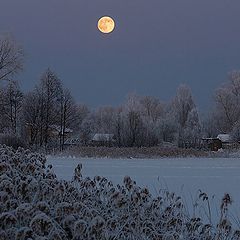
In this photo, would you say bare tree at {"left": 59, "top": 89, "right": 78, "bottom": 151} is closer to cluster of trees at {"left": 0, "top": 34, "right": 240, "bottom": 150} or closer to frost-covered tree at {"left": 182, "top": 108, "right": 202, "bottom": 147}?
cluster of trees at {"left": 0, "top": 34, "right": 240, "bottom": 150}

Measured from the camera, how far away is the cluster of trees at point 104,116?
141ft

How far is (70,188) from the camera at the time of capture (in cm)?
480

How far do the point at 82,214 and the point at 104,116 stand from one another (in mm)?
70819

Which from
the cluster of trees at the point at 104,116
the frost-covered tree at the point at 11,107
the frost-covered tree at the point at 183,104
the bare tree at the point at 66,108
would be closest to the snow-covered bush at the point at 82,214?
the cluster of trees at the point at 104,116

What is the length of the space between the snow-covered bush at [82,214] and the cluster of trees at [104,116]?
25.0m

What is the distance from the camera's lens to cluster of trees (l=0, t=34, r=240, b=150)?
1695 inches

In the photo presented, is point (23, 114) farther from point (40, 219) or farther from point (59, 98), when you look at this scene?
point (40, 219)

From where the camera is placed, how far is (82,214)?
139 inches

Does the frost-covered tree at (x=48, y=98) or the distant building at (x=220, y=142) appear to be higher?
the frost-covered tree at (x=48, y=98)

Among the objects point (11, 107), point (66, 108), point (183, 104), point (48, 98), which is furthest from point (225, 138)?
point (11, 107)

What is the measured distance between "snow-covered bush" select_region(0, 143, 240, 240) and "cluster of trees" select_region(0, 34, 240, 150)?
25.0 m

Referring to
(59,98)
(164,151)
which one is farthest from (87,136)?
(164,151)

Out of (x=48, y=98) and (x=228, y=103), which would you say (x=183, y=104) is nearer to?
(x=228, y=103)

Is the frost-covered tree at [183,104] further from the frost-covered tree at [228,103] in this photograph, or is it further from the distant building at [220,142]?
the distant building at [220,142]
